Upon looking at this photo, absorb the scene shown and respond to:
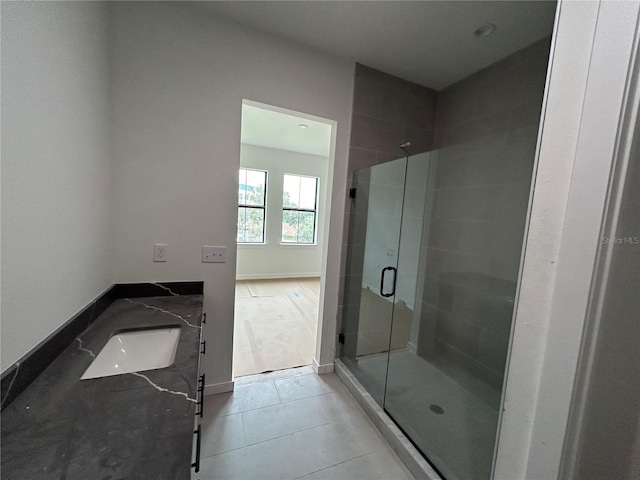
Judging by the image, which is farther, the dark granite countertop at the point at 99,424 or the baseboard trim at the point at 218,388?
the baseboard trim at the point at 218,388

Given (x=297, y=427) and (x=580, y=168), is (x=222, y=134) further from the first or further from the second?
(x=297, y=427)

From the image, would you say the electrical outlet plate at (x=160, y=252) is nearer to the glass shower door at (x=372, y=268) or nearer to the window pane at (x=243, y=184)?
the glass shower door at (x=372, y=268)

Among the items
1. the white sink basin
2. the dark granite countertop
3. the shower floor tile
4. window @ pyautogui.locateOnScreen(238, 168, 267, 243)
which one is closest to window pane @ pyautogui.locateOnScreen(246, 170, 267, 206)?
window @ pyautogui.locateOnScreen(238, 168, 267, 243)

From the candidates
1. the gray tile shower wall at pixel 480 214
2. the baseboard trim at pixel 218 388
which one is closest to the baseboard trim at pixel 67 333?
the baseboard trim at pixel 218 388

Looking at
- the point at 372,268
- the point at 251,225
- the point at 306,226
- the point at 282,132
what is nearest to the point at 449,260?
the point at 372,268

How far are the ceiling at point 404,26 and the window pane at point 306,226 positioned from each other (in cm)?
375

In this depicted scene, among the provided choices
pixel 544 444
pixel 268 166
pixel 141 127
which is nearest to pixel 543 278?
pixel 544 444

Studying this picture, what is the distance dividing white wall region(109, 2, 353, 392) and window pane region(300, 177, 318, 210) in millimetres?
3546

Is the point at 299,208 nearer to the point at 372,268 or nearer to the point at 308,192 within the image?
the point at 308,192

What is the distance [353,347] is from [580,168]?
2.04 m

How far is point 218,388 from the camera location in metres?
1.82

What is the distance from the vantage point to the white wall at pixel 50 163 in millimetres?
729

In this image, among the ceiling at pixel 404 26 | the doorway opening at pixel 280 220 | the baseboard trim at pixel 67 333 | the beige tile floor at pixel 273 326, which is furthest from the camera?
the doorway opening at pixel 280 220

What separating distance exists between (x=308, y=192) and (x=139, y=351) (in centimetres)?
466
